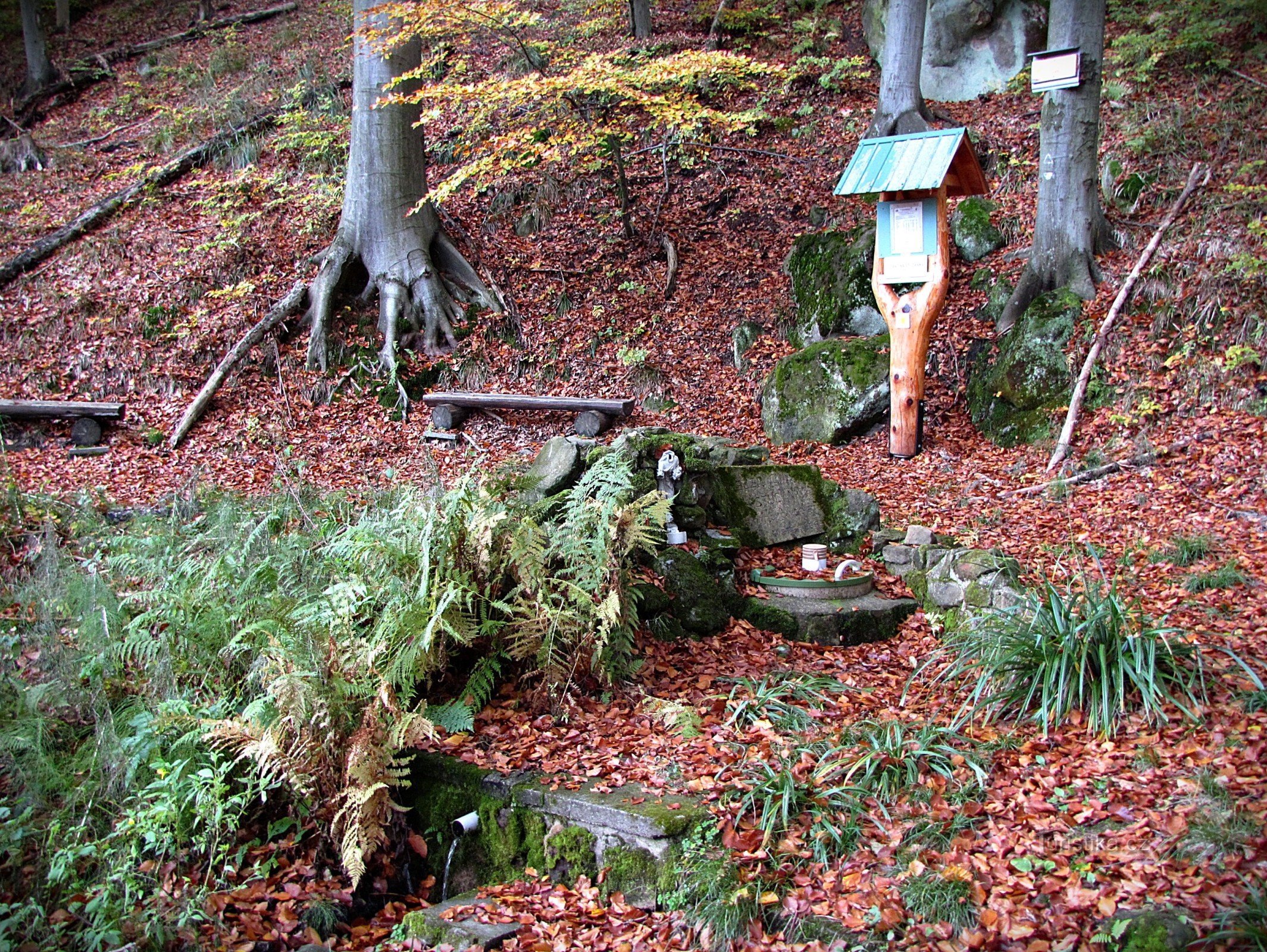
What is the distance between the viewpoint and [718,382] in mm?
10984

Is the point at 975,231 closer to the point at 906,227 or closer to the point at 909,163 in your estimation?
the point at 906,227

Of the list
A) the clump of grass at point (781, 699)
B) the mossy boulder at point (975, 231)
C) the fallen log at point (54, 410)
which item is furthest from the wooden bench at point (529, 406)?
the clump of grass at point (781, 699)

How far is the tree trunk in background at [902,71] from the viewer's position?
36.0 feet

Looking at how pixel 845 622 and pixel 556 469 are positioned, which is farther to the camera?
pixel 556 469

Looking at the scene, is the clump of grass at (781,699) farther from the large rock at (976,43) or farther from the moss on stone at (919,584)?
the large rock at (976,43)

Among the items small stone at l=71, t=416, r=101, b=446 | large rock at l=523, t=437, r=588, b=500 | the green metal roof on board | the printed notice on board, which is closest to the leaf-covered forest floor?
small stone at l=71, t=416, r=101, b=446

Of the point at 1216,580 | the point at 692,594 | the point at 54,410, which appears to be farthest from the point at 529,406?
the point at 1216,580

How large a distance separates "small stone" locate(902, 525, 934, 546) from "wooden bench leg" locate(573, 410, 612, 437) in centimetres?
422

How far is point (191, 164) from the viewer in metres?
14.8

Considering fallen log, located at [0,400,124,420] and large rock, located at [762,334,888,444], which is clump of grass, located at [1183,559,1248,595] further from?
fallen log, located at [0,400,124,420]

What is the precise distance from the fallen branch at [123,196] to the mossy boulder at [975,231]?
1133 centimetres

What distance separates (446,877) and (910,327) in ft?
21.9

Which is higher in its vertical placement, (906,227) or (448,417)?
(906,227)

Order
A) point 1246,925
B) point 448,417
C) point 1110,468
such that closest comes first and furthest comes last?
1. point 1246,925
2. point 1110,468
3. point 448,417
